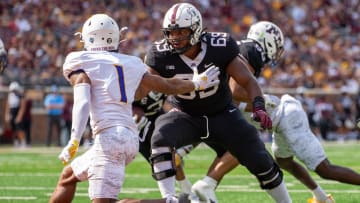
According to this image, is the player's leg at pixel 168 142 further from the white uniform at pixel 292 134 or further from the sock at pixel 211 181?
the white uniform at pixel 292 134

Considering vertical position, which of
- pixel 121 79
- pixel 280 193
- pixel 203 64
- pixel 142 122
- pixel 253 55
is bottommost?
pixel 280 193

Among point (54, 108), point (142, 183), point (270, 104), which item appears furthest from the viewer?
point (54, 108)

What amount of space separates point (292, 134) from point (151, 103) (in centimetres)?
166

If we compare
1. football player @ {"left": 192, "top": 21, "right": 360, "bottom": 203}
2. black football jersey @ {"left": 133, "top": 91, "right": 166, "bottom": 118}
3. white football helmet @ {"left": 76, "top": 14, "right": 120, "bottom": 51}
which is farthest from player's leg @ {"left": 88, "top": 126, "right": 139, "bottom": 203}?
black football jersey @ {"left": 133, "top": 91, "right": 166, "bottom": 118}

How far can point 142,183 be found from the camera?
10242mm

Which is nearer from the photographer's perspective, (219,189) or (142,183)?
(219,189)

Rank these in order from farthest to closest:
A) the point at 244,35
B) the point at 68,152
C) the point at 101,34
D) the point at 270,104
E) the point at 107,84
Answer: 1. the point at 244,35
2. the point at 270,104
3. the point at 101,34
4. the point at 107,84
5. the point at 68,152

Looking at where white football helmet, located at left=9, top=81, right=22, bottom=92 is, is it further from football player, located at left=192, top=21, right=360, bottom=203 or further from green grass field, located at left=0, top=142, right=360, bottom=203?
football player, located at left=192, top=21, right=360, bottom=203

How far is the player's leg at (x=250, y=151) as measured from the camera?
22.1 feet

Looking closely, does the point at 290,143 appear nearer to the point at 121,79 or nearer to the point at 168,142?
the point at 168,142

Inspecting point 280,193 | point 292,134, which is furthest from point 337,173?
point 280,193

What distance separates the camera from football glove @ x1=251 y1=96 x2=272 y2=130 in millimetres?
6508

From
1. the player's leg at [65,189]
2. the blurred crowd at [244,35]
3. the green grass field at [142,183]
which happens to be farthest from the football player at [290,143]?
the blurred crowd at [244,35]

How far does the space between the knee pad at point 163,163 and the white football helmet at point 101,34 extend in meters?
0.97
